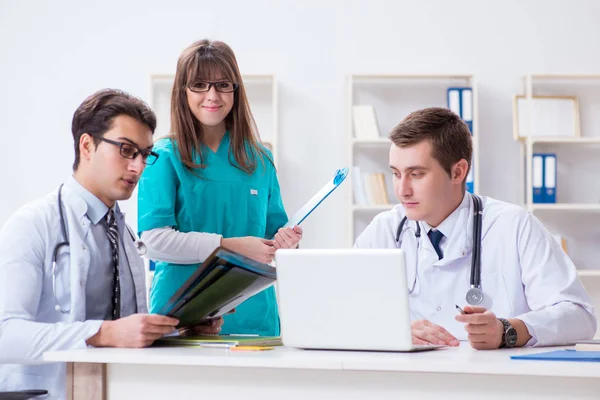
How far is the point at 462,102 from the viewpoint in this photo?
15.1 ft

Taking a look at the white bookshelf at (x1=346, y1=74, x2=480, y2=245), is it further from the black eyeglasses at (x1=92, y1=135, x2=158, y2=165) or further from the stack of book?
the stack of book

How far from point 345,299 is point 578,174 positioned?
362cm

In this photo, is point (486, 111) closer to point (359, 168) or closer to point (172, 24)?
point (359, 168)

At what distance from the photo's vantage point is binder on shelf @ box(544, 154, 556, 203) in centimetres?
457

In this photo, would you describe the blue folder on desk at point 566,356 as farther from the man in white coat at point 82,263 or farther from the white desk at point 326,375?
the man in white coat at point 82,263

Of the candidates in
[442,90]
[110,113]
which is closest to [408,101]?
[442,90]

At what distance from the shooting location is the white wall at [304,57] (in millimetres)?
4793

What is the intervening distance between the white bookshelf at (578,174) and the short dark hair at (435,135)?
2.66 metres

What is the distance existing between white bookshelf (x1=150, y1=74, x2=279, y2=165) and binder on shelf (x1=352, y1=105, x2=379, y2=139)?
0.47 metres

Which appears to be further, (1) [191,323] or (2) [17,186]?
(2) [17,186]

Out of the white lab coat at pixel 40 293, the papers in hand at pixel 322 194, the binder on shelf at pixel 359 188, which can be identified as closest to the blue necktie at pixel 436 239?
the papers in hand at pixel 322 194

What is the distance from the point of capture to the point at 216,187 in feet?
7.97

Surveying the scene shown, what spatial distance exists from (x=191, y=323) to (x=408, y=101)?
3208 mm

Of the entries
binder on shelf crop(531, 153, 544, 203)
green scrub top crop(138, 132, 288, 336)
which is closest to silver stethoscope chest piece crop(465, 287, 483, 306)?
green scrub top crop(138, 132, 288, 336)
